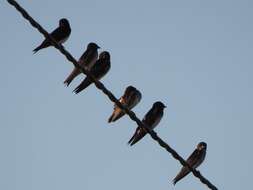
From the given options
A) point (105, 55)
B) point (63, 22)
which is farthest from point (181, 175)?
point (63, 22)

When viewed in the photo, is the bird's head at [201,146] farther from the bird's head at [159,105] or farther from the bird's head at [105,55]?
the bird's head at [105,55]

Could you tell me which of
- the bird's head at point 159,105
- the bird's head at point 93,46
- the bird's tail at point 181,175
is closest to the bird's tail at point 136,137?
the bird's tail at point 181,175

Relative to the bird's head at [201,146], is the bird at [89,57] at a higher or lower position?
higher

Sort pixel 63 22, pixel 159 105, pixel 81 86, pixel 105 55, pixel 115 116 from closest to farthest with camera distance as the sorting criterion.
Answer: pixel 81 86 → pixel 115 116 → pixel 159 105 → pixel 105 55 → pixel 63 22

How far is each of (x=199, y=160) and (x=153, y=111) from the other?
1.08 metres

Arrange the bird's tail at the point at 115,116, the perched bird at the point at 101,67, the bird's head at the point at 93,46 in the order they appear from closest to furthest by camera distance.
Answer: the bird's tail at the point at 115,116
the perched bird at the point at 101,67
the bird's head at the point at 93,46

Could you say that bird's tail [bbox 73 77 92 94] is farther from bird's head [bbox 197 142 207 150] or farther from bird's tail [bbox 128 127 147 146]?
bird's head [bbox 197 142 207 150]

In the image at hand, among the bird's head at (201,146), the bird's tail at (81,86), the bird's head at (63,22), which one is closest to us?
the bird's tail at (81,86)

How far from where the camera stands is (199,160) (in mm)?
10875

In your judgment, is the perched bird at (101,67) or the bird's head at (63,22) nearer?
the perched bird at (101,67)

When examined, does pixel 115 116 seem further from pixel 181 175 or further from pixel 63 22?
pixel 63 22

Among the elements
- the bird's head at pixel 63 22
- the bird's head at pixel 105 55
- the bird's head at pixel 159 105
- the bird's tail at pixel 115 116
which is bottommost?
the bird's tail at pixel 115 116

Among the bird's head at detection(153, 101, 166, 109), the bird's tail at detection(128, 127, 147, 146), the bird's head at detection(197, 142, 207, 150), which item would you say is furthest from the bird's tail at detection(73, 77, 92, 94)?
the bird's head at detection(197, 142, 207, 150)

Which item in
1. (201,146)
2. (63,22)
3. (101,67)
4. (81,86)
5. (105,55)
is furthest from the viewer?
(63,22)
